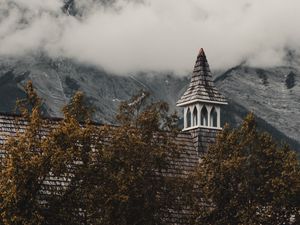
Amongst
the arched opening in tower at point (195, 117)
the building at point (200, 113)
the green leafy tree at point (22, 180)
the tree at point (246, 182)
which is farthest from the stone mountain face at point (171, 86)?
the green leafy tree at point (22, 180)

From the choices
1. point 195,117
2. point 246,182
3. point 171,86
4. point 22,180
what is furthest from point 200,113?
point 171,86

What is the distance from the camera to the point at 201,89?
4678 centimetres

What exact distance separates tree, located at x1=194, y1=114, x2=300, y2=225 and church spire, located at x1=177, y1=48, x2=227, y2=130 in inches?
560

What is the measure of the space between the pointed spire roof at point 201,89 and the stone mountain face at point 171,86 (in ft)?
201

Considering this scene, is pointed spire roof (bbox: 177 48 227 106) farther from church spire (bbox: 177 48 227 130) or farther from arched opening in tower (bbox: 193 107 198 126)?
arched opening in tower (bbox: 193 107 198 126)

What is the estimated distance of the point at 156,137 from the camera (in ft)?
93.6

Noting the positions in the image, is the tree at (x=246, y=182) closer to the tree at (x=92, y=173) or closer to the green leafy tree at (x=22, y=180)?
the tree at (x=92, y=173)

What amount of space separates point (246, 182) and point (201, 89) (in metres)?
16.9

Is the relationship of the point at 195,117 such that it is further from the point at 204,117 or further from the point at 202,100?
the point at 202,100

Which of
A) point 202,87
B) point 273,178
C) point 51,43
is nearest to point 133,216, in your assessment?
point 273,178

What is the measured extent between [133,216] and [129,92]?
9231 cm

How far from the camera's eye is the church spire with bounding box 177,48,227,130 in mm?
46188

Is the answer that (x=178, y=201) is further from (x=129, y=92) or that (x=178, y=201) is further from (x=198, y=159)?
(x=129, y=92)

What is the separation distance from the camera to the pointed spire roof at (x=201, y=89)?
46.5 metres
